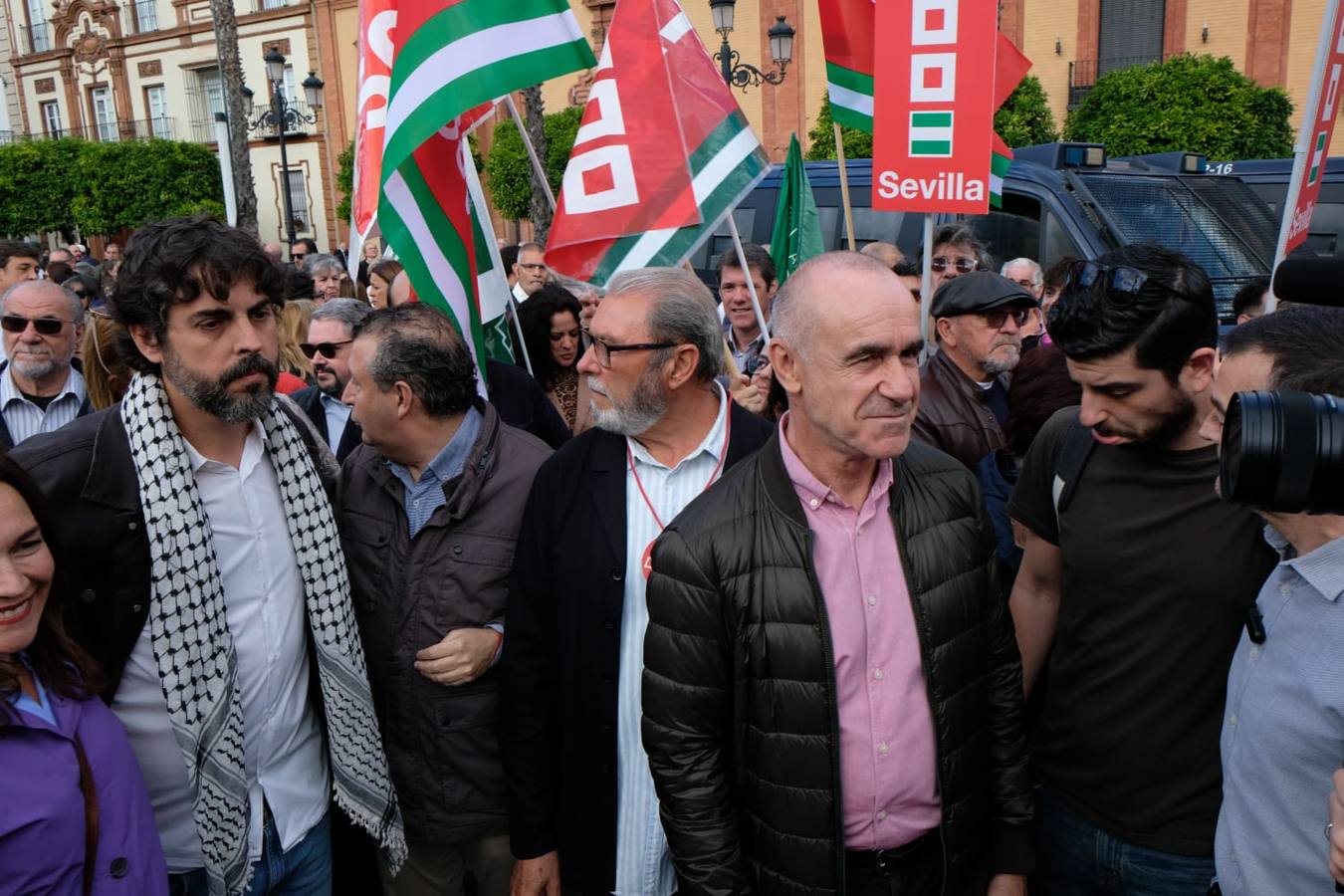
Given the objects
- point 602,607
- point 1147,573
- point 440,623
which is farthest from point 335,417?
point 1147,573

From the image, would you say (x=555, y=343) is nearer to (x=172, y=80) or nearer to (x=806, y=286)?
(x=806, y=286)

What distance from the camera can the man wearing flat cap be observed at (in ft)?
10.6

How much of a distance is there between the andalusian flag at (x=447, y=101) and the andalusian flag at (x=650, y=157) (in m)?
0.18

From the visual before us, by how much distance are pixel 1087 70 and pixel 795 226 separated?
63.3 ft

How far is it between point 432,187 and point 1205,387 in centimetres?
258

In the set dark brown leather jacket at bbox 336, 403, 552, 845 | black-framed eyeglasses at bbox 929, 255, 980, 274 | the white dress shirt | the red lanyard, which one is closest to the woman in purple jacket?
the white dress shirt

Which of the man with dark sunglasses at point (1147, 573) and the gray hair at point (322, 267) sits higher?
the gray hair at point (322, 267)

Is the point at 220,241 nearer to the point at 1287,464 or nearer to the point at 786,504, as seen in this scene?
the point at 786,504

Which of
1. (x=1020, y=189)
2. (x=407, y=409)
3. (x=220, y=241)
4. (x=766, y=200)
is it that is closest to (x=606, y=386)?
(x=407, y=409)

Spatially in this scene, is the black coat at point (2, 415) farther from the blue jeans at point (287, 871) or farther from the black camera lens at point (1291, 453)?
the black camera lens at point (1291, 453)

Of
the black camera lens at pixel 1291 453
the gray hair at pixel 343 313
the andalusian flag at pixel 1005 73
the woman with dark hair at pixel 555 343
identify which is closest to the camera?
the black camera lens at pixel 1291 453

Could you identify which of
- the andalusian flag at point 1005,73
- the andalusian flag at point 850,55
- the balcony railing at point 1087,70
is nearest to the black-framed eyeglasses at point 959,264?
the andalusian flag at point 1005,73

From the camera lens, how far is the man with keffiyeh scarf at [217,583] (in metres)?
2.05

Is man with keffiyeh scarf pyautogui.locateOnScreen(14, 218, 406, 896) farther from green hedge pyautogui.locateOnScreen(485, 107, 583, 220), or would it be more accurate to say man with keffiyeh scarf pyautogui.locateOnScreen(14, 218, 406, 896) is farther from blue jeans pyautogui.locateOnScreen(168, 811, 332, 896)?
green hedge pyautogui.locateOnScreen(485, 107, 583, 220)
